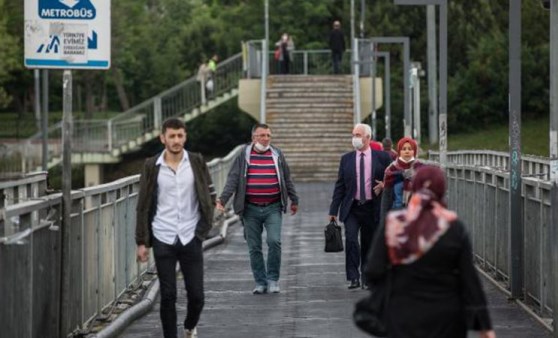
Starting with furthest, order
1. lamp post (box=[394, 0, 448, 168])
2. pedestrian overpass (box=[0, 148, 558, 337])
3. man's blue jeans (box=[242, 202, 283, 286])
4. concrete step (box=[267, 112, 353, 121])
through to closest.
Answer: concrete step (box=[267, 112, 353, 121]) < lamp post (box=[394, 0, 448, 168]) < man's blue jeans (box=[242, 202, 283, 286]) < pedestrian overpass (box=[0, 148, 558, 337])

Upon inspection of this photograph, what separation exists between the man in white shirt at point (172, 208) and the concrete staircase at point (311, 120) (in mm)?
44281

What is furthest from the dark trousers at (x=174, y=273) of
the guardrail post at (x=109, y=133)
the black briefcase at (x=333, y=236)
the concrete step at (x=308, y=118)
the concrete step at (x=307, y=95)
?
the guardrail post at (x=109, y=133)

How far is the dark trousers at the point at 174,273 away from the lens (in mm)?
12914

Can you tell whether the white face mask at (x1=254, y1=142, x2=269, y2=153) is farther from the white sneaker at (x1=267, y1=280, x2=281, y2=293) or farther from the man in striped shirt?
the white sneaker at (x1=267, y1=280, x2=281, y2=293)

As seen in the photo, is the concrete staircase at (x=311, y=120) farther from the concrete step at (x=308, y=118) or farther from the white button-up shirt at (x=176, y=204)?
the white button-up shirt at (x=176, y=204)

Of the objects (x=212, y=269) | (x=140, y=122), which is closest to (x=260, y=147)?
(x=212, y=269)

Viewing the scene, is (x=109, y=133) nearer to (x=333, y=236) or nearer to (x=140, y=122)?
(x=140, y=122)

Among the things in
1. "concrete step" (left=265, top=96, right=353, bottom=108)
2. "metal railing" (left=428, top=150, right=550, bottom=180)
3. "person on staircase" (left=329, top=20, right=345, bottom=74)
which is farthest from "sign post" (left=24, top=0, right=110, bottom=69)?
"person on staircase" (left=329, top=20, right=345, bottom=74)

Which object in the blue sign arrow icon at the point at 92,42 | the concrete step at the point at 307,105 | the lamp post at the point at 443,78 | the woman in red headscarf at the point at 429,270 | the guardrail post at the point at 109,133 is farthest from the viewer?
the guardrail post at the point at 109,133

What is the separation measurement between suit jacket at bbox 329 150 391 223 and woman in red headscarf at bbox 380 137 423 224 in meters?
1.07

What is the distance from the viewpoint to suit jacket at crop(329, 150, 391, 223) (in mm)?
18391

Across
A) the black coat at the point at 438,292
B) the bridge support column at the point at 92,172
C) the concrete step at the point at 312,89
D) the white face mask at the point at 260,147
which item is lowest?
the bridge support column at the point at 92,172

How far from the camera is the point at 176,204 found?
12828mm

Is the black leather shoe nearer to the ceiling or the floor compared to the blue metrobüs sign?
nearer to the floor
